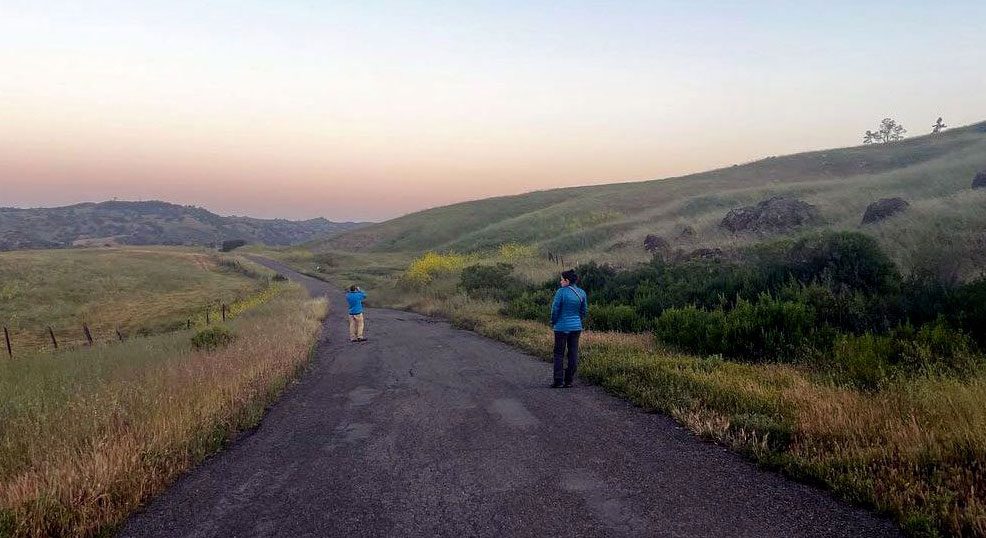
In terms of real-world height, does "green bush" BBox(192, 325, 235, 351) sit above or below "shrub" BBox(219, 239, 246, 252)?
below

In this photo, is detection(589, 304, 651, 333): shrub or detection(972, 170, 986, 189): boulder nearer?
detection(589, 304, 651, 333): shrub

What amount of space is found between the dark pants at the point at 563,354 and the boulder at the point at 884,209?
1900cm

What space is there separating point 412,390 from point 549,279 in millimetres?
15751

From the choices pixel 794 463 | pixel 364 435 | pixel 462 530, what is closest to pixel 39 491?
pixel 364 435

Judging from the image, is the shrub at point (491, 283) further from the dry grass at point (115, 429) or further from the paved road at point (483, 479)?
the paved road at point (483, 479)

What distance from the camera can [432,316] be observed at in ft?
80.9

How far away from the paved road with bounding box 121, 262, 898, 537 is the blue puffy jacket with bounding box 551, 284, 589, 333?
126 cm

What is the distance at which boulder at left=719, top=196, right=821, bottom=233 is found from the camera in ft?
92.2

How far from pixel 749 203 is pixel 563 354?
43.4 meters

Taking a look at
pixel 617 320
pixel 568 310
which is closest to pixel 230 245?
pixel 617 320

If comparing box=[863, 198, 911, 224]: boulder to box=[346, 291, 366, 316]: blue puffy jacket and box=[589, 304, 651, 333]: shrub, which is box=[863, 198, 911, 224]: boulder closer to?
box=[589, 304, 651, 333]: shrub

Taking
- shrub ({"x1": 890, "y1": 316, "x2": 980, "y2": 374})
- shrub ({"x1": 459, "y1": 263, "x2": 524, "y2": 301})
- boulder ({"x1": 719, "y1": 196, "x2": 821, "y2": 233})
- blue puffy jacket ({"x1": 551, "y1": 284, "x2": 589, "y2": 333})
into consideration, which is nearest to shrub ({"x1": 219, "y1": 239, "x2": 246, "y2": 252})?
shrub ({"x1": 459, "y1": 263, "x2": 524, "y2": 301})

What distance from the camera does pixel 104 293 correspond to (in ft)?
147

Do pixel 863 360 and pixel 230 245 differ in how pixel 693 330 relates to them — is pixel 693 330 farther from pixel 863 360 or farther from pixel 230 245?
pixel 230 245
